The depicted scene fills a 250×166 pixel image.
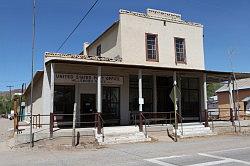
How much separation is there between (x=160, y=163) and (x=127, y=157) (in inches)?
68.1

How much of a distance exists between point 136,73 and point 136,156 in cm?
1001

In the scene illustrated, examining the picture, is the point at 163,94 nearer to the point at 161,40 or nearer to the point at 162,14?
the point at 161,40

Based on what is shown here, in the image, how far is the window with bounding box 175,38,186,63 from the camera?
2452cm

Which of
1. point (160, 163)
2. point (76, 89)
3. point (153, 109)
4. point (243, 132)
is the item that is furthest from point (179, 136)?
point (160, 163)

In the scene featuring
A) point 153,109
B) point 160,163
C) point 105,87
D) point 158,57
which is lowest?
point 160,163

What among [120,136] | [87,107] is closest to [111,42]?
[87,107]

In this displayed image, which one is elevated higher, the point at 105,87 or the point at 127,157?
the point at 105,87

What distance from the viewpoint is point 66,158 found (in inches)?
487

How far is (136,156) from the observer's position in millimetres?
12641

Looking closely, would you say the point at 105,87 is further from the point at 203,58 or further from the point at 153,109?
the point at 203,58

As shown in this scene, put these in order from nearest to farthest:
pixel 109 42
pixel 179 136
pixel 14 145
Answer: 1. pixel 14 145
2. pixel 179 136
3. pixel 109 42

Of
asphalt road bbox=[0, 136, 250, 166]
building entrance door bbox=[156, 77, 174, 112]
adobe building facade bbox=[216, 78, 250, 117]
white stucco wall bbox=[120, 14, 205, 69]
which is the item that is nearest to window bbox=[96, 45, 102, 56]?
white stucco wall bbox=[120, 14, 205, 69]

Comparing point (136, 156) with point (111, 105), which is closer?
point (136, 156)

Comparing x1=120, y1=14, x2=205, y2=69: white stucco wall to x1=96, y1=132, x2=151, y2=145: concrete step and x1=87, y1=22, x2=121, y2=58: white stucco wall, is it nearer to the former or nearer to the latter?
x1=87, y1=22, x2=121, y2=58: white stucco wall
